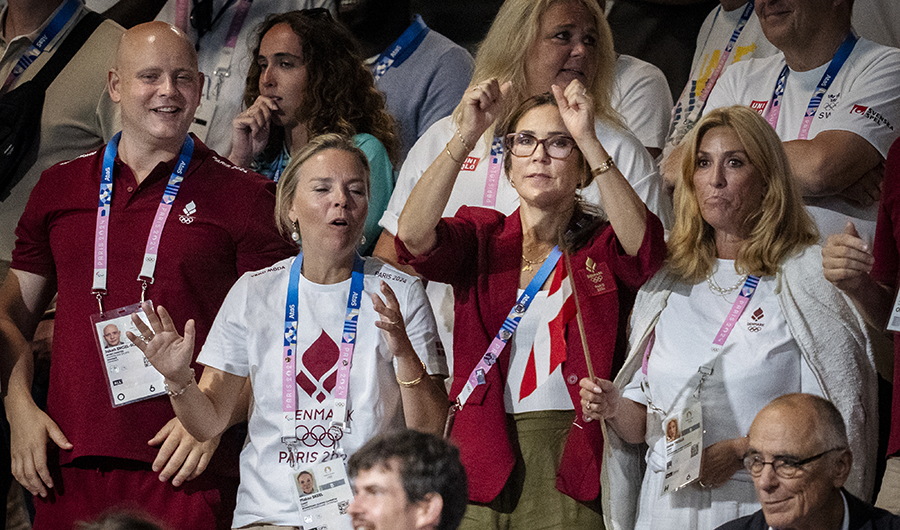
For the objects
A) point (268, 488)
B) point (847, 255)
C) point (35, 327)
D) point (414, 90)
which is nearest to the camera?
point (847, 255)

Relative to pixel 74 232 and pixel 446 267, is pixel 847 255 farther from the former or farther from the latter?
pixel 74 232

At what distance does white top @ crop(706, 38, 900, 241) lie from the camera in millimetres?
3223

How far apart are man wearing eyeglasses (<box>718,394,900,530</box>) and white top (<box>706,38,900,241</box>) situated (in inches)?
30.7

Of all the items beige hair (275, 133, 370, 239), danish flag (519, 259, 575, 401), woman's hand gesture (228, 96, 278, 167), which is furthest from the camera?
woman's hand gesture (228, 96, 278, 167)

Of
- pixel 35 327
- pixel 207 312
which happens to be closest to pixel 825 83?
pixel 207 312

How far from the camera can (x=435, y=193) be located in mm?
2791

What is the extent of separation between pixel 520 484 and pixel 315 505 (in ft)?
1.74

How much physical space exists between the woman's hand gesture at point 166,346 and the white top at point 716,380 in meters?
1.16

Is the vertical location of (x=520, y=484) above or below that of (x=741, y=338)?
below

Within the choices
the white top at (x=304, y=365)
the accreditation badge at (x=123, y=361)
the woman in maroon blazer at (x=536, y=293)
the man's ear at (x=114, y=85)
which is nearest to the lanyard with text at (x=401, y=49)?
the man's ear at (x=114, y=85)

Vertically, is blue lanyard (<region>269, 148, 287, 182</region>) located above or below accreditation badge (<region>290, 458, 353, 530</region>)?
above

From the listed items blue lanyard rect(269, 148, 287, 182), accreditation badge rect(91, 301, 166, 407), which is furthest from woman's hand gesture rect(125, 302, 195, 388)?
blue lanyard rect(269, 148, 287, 182)

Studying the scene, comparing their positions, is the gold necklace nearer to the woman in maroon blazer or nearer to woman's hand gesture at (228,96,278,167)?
the woman in maroon blazer

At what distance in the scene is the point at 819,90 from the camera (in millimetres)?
3396
